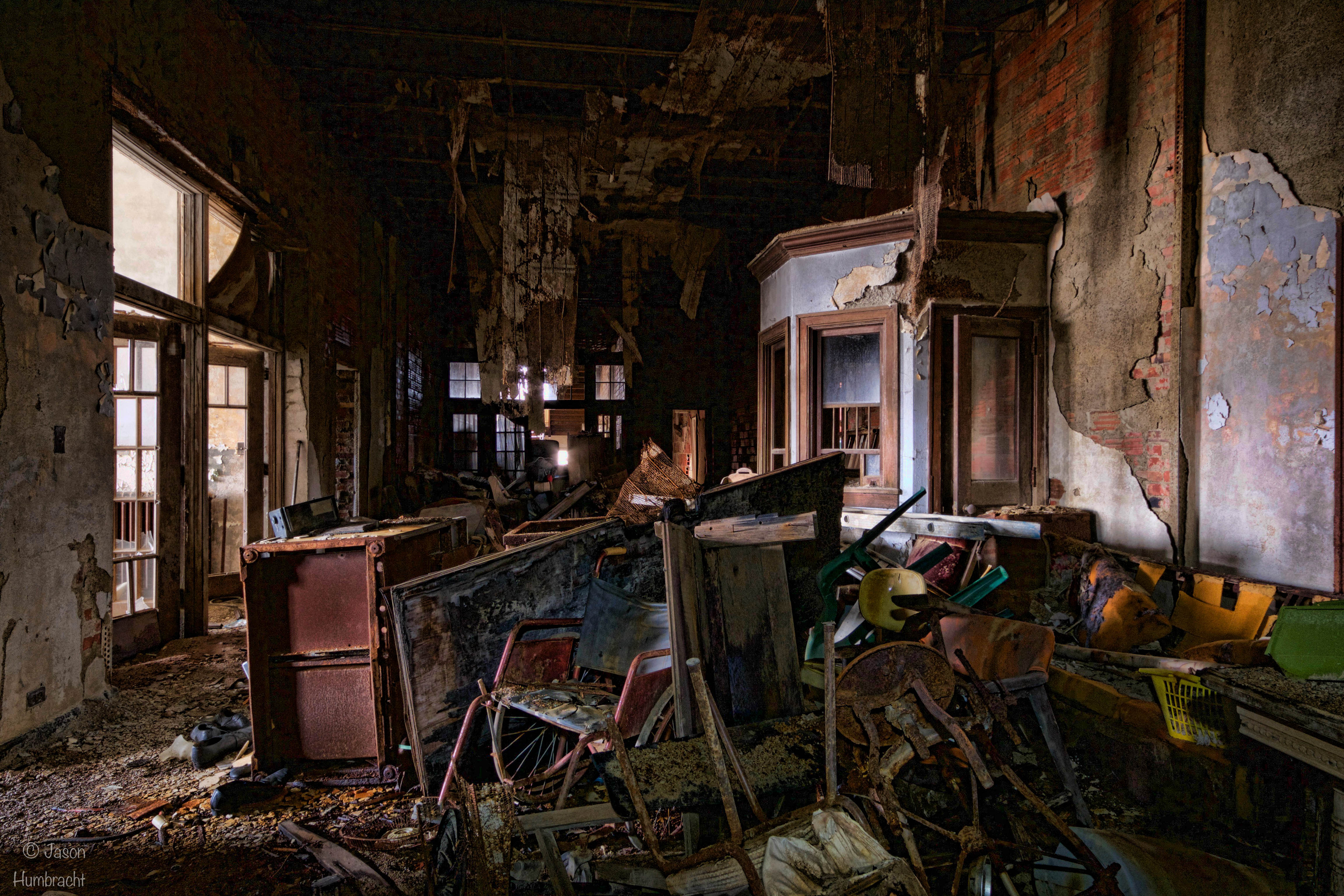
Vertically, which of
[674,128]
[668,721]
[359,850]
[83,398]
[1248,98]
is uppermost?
[674,128]

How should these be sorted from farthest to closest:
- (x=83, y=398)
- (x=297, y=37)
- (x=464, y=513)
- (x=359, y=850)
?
(x=464, y=513)
(x=297, y=37)
(x=83, y=398)
(x=359, y=850)

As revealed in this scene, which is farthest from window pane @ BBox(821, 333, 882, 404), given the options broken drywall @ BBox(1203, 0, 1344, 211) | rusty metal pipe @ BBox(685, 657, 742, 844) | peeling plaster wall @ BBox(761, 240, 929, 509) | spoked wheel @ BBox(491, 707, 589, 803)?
spoked wheel @ BBox(491, 707, 589, 803)

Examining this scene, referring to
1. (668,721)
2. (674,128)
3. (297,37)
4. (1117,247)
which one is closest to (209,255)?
(297,37)

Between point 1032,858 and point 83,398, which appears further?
point 83,398

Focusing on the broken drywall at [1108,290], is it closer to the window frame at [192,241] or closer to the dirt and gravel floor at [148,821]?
the dirt and gravel floor at [148,821]

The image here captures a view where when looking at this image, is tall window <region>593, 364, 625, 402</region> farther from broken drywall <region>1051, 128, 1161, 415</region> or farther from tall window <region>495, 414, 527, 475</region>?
broken drywall <region>1051, 128, 1161, 415</region>

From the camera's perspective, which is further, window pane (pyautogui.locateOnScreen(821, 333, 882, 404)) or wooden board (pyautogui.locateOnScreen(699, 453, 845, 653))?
window pane (pyautogui.locateOnScreen(821, 333, 882, 404))

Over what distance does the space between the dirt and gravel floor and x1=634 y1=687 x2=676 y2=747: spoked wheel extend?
0.87 meters

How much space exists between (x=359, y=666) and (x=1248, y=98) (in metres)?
5.96

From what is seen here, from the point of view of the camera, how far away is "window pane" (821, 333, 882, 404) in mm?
6223

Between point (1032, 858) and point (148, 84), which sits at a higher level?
point (148, 84)

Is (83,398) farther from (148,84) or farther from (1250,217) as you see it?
(1250,217)

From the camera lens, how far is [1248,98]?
394 cm

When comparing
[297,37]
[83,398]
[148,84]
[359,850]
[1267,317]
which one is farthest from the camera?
[297,37]
